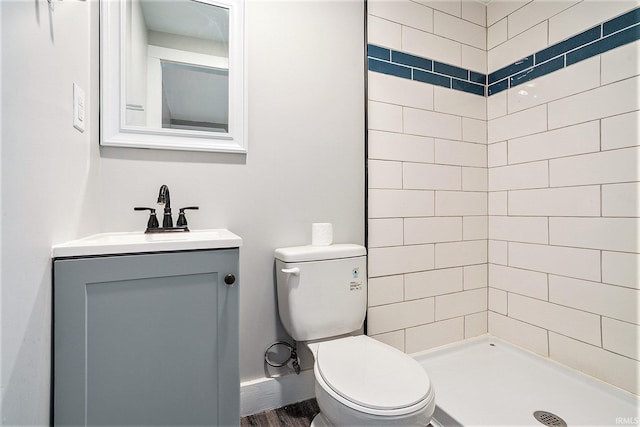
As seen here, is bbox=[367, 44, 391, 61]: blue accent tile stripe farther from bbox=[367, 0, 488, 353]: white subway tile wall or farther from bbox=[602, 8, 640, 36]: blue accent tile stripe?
bbox=[602, 8, 640, 36]: blue accent tile stripe

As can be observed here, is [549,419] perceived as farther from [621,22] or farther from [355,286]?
[621,22]

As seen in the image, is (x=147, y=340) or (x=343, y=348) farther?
(x=343, y=348)

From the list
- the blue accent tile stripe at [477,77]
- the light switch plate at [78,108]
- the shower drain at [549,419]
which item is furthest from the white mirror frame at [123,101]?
the shower drain at [549,419]

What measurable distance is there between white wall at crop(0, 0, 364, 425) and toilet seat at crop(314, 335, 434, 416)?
0.40 m

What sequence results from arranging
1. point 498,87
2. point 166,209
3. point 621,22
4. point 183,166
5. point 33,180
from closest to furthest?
point 33,180 → point 166,209 → point 183,166 → point 621,22 → point 498,87

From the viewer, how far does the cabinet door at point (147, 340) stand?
2.64ft

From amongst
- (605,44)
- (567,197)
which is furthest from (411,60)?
(567,197)

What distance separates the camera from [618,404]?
54.2 inches

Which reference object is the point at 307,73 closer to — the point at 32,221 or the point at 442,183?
the point at 442,183

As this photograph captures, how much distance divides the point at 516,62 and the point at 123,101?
80.0 inches

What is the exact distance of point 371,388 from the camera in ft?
3.26

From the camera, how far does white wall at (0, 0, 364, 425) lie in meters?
0.62

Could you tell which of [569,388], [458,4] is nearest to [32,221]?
[569,388]

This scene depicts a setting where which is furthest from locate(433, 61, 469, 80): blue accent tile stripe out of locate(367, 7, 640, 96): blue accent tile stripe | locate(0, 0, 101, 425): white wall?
locate(0, 0, 101, 425): white wall
